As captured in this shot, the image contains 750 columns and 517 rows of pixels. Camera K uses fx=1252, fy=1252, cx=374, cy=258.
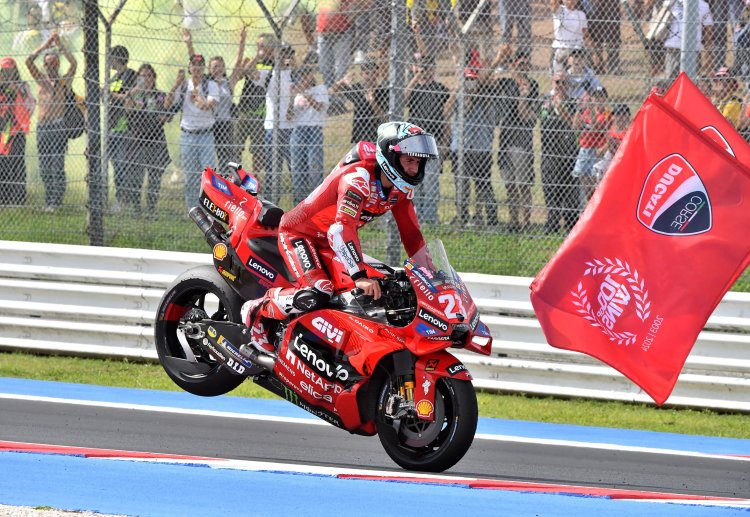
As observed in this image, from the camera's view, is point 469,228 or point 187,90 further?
point 187,90

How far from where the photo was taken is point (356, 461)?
7391 mm

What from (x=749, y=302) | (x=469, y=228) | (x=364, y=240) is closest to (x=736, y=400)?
(x=749, y=302)

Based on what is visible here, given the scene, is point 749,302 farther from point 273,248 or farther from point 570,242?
point 273,248

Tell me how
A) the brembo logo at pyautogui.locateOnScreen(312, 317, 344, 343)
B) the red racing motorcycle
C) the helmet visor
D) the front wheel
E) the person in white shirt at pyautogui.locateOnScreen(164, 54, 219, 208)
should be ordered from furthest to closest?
1. the person in white shirt at pyautogui.locateOnScreen(164, 54, 219, 208)
2. the brembo logo at pyautogui.locateOnScreen(312, 317, 344, 343)
3. the helmet visor
4. the red racing motorcycle
5. the front wheel

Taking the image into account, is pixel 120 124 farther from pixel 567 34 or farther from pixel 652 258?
pixel 652 258

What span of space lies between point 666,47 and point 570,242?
8.90 feet

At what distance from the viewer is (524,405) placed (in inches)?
389

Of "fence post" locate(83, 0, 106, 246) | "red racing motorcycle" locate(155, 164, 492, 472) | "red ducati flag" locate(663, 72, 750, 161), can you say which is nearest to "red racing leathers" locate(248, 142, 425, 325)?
"red racing motorcycle" locate(155, 164, 492, 472)

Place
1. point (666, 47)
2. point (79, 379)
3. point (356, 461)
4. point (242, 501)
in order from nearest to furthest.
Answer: point (242, 501) < point (356, 461) < point (666, 47) < point (79, 379)

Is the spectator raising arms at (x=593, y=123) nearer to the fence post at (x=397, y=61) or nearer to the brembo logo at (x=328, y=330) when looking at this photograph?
the fence post at (x=397, y=61)

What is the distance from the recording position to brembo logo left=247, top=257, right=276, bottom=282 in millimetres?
7957

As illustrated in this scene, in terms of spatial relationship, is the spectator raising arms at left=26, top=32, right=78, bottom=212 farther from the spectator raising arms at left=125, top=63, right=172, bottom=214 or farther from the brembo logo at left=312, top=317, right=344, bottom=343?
the brembo logo at left=312, top=317, right=344, bottom=343

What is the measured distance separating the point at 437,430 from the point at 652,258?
171 cm

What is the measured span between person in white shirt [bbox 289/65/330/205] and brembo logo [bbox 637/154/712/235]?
11.5 feet
